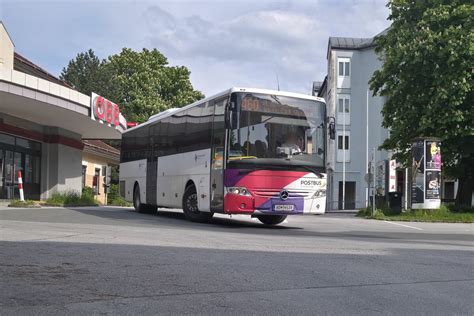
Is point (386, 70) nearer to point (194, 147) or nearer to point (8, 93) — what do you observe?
point (194, 147)

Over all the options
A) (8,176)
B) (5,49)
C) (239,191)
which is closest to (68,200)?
→ (8,176)

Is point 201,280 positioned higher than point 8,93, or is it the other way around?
point 8,93

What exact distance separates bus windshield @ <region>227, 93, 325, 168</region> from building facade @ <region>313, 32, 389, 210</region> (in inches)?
1457

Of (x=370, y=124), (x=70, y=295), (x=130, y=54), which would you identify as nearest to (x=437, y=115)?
(x=70, y=295)

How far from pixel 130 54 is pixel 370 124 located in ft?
82.3

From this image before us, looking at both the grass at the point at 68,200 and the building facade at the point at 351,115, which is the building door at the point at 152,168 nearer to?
the grass at the point at 68,200

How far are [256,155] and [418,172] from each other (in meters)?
13.1

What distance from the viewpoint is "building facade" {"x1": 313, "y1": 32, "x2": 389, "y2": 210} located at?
51.2m

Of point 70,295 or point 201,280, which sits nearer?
point 70,295

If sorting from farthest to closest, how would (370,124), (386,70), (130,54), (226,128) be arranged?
(130,54), (370,124), (386,70), (226,128)

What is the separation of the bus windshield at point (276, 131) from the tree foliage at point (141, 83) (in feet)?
125

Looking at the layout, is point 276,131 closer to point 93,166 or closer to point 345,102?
point 93,166

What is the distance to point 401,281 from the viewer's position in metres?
7.10

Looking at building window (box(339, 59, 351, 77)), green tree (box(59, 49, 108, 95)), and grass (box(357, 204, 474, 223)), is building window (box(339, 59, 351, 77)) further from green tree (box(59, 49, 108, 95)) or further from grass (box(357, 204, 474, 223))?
grass (box(357, 204, 474, 223))
